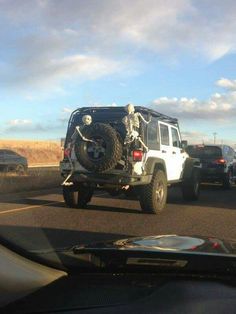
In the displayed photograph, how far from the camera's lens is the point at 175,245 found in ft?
11.6

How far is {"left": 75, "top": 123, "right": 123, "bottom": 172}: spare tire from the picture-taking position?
12320 mm

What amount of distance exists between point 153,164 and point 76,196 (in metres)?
2.14

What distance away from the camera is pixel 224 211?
519 inches

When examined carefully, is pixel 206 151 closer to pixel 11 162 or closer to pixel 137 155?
pixel 137 155

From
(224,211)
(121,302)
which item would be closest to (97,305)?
(121,302)

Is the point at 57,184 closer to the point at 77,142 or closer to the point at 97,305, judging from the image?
the point at 77,142

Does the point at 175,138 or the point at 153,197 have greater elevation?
the point at 175,138

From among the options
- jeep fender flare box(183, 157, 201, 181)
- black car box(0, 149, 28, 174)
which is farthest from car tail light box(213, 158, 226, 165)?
black car box(0, 149, 28, 174)

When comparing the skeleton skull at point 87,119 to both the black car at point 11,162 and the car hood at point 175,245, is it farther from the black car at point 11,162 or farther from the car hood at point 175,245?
the black car at point 11,162

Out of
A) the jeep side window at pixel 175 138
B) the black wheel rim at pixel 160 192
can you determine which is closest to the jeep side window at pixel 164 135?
the jeep side window at pixel 175 138

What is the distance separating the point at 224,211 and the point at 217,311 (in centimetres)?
1078

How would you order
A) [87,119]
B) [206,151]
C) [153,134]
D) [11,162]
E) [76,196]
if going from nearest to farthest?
[87,119]
[153,134]
[76,196]
[206,151]
[11,162]

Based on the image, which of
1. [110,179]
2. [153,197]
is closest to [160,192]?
[153,197]

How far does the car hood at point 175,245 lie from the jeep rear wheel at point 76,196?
992cm
